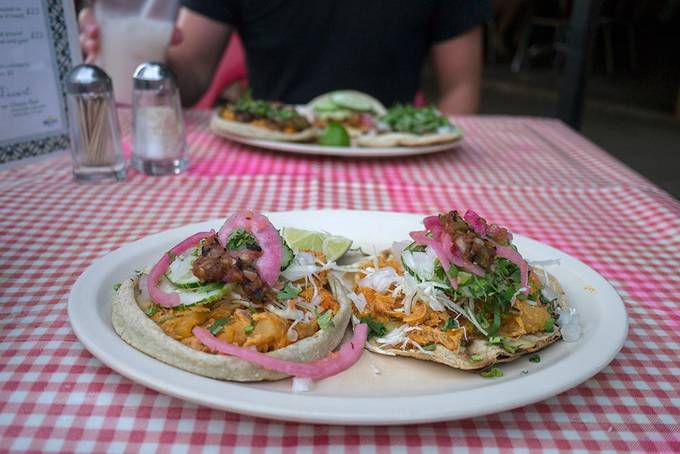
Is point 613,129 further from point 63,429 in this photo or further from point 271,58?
point 63,429

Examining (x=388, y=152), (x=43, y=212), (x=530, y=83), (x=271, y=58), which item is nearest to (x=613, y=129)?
(x=530, y=83)

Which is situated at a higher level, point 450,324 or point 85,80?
point 85,80

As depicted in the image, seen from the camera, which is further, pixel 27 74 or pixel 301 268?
pixel 27 74

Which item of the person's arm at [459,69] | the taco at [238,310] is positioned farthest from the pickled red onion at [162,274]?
the person's arm at [459,69]

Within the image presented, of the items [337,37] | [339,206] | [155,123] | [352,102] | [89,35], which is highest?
[89,35]

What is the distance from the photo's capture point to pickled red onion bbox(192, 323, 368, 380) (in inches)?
42.5

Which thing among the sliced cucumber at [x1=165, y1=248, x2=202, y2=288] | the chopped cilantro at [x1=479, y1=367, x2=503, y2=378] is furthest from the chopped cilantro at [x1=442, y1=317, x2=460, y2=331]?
the sliced cucumber at [x1=165, y1=248, x2=202, y2=288]

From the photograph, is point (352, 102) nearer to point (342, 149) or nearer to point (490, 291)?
point (342, 149)

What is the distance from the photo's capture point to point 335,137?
2.76m

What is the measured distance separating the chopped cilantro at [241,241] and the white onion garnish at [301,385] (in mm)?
296

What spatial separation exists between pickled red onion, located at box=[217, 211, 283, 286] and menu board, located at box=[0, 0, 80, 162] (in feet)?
4.33

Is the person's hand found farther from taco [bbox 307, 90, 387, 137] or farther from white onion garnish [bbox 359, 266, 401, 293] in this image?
white onion garnish [bbox 359, 266, 401, 293]

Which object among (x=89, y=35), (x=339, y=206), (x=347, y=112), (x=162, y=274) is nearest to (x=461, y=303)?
(x=162, y=274)

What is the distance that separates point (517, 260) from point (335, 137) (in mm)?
1575
